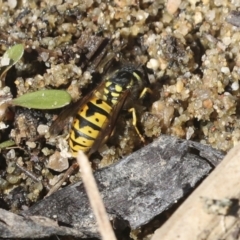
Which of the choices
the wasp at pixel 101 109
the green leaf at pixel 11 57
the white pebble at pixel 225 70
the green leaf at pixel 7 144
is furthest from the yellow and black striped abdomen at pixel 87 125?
the white pebble at pixel 225 70

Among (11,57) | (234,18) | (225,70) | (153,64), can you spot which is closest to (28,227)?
(11,57)

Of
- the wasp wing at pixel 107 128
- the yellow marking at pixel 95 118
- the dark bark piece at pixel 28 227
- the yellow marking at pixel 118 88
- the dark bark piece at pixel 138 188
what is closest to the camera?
the dark bark piece at pixel 28 227

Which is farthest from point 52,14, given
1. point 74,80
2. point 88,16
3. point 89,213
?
point 89,213

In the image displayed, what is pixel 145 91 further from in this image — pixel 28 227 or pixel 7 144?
pixel 28 227

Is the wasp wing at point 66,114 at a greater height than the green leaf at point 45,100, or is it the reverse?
the green leaf at point 45,100

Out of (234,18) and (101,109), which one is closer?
(101,109)

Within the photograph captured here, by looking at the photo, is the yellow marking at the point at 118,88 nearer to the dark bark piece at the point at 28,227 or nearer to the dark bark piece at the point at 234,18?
the dark bark piece at the point at 234,18
